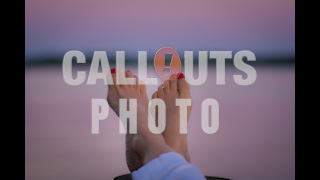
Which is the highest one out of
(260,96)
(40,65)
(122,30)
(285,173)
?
(122,30)

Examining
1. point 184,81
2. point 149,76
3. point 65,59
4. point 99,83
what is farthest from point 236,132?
point 65,59

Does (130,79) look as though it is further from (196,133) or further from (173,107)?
(196,133)

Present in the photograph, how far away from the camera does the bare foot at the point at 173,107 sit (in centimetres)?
102

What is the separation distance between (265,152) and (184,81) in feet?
1.11

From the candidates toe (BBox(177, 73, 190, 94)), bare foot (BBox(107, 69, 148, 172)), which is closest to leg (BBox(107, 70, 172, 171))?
bare foot (BBox(107, 69, 148, 172))

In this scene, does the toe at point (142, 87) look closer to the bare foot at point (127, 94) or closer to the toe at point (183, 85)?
the bare foot at point (127, 94)

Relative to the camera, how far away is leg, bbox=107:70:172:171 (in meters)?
0.84

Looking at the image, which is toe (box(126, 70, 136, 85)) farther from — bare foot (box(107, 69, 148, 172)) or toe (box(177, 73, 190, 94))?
toe (box(177, 73, 190, 94))

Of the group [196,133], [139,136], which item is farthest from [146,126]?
[196,133]

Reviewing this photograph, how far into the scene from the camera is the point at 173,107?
116cm

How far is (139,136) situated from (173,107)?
260 millimetres

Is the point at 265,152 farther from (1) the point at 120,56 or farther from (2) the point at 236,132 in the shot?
(1) the point at 120,56

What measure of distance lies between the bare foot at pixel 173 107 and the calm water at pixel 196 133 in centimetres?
3

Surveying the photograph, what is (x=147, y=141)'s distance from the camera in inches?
35.0
